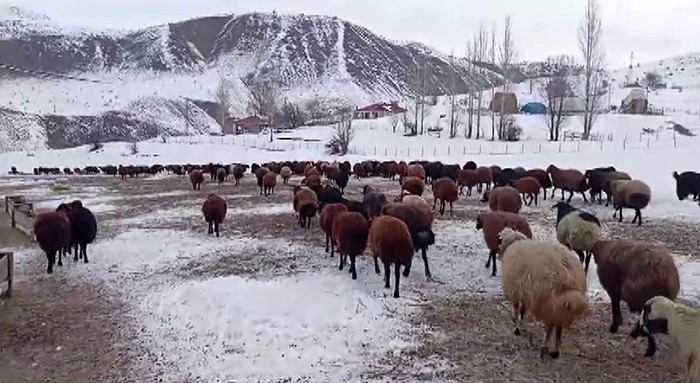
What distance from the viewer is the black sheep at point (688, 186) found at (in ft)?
69.5

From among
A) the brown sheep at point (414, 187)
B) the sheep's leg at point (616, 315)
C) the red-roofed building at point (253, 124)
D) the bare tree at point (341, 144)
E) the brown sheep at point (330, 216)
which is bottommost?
the sheep's leg at point (616, 315)

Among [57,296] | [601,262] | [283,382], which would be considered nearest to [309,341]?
[283,382]

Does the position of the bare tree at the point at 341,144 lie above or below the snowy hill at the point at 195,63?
below

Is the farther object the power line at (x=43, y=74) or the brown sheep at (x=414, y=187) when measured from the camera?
the power line at (x=43, y=74)

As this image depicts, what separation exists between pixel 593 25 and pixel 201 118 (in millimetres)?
81975

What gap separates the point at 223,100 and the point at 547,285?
10199cm

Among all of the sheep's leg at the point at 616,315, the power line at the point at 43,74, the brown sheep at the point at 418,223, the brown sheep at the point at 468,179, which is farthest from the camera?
the power line at the point at 43,74

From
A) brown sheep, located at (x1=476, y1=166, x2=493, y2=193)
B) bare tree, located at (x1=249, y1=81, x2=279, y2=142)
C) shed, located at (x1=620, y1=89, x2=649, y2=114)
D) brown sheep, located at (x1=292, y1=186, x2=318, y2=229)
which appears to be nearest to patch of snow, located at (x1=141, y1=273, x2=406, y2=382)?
brown sheep, located at (x1=292, y1=186, x2=318, y2=229)

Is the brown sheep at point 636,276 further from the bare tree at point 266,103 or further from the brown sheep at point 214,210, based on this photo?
the bare tree at point 266,103

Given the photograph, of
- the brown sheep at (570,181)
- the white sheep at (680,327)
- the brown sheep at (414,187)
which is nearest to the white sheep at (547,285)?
the white sheep at (680,327)

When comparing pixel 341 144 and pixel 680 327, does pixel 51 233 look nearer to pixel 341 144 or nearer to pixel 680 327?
pixel 680 327

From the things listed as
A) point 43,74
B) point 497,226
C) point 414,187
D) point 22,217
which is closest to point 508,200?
point 414,187

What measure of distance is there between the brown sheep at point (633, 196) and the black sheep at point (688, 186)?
185 inches

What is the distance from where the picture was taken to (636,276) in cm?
770
